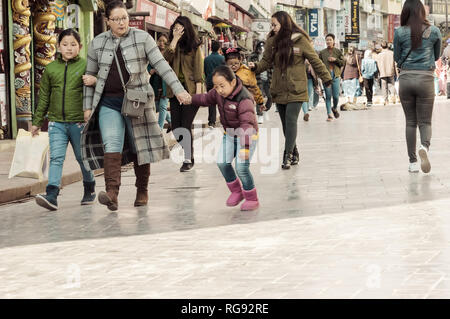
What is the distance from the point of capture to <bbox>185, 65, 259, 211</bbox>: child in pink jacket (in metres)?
9.00

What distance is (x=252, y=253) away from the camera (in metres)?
6.84

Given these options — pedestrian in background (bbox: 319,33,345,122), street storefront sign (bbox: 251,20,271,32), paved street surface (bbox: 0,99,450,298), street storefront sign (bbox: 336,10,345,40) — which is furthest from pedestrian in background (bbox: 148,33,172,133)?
street storefront sign (bbox: 336,10,345,40)

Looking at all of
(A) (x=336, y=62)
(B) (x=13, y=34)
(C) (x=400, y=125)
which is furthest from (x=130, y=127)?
(A) (x=336, y=62)

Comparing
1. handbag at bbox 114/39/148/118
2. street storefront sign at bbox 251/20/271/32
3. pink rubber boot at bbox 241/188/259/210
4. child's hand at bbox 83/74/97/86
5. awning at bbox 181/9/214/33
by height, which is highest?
street storefront sign at bbox 251/20/271/32

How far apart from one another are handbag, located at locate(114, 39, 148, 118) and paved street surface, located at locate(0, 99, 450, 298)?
0.83m

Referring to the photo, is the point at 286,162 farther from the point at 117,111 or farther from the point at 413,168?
the point at 117,111

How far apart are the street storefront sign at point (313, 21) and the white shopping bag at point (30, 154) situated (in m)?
68.9

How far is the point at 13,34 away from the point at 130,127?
9039 mm

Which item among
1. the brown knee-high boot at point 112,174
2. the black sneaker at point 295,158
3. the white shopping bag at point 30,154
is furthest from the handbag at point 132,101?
the black sneaker at point 295,158

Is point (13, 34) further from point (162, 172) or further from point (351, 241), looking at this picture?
point (351, 241)

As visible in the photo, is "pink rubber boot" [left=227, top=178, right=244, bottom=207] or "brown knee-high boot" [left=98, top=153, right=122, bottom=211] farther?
"pink rubber boot" [left=227, top=178, right=244, bottom=207]

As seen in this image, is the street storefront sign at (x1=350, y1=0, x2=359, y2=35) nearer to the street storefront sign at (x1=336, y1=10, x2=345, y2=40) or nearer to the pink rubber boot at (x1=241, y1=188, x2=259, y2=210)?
the street storefront sign at (x1=336, y1=10, x2=345, y2=40)

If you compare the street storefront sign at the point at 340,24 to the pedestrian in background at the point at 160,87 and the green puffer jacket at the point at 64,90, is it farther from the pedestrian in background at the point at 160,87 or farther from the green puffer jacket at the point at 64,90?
the green puffer jacket at the point at 64,90

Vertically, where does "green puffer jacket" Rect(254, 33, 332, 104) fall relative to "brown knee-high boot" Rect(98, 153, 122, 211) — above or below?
above
